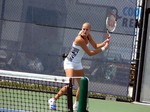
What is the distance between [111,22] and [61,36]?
4.66ft

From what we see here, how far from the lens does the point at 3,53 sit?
32.2ft

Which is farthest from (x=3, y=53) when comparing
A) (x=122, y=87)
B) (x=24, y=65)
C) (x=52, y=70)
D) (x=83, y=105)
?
(x=83, y=105)

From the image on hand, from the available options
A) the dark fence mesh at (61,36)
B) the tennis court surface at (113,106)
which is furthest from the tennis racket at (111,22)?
the tennis court surface at (113,106)

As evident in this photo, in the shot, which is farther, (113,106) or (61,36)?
(61,36)

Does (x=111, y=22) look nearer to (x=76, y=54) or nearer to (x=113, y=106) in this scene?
(x=113, y=106)

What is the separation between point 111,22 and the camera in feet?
28.4

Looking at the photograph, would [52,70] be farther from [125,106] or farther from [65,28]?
[125,106]

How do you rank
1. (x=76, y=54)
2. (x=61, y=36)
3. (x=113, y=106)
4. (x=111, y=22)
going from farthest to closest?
(x=61, y=36)
(x=111, y=22)
(x=113, y=106)
(x=76, y=54)

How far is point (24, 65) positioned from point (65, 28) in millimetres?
1259

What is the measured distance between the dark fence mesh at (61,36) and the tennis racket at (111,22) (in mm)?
151

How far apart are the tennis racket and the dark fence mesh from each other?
0.15m

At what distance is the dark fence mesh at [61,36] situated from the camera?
930cm

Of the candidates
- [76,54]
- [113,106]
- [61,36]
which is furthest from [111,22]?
[76,54]

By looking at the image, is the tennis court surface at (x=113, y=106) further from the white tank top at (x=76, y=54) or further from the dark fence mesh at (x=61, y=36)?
the white tank top at (x=76, y=54)
